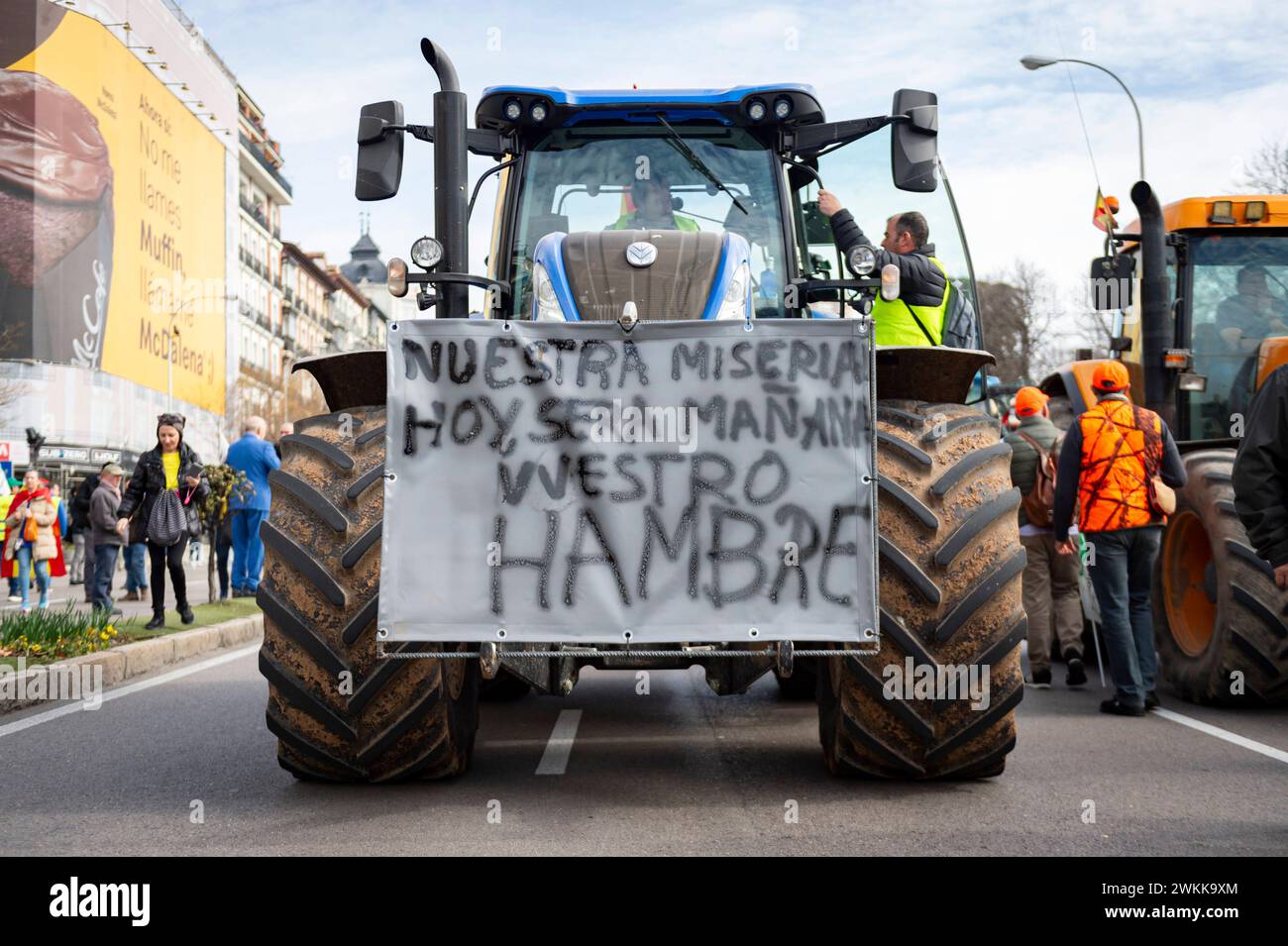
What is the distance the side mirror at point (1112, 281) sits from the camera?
9758mm

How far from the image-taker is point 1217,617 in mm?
8602

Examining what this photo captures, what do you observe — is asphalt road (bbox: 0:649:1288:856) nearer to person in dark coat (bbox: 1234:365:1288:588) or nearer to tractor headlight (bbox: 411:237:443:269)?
person in dark coat (bbox: 1234:365:1288:588)

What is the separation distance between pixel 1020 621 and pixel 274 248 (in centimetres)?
9189

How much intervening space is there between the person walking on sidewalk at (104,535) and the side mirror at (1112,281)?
35.9 feet

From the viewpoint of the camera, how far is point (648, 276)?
6.19 meters

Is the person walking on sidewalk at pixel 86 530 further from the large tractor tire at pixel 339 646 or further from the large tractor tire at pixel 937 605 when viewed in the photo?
the large tractor tire at pixel 937 605

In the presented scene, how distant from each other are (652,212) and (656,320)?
53.9 inches

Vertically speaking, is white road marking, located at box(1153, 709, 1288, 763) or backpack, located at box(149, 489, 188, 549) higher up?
backpack, located at box(149, 489, 188, 549)

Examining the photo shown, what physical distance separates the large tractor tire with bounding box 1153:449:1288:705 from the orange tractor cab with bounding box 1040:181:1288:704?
0.04ft

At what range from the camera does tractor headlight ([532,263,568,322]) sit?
631cm

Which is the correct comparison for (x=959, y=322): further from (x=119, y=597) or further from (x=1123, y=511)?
(x=119, y=597)

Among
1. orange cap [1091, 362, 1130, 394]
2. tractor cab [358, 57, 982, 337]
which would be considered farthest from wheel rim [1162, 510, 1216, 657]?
tractor cab [358, 57, 982, 337]

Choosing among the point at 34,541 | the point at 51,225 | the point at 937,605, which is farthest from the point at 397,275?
the point at 51,225

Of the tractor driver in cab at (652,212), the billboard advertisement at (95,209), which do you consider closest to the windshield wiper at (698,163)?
the tractor driver in cab at (652,212)
